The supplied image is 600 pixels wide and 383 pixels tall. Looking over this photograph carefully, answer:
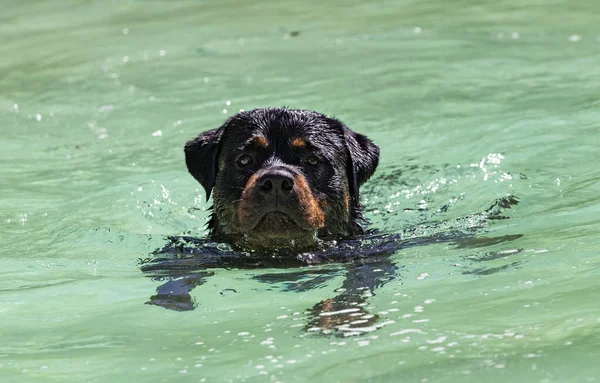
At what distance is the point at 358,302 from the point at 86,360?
1.33 meters

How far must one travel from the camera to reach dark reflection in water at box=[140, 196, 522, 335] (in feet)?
15.1

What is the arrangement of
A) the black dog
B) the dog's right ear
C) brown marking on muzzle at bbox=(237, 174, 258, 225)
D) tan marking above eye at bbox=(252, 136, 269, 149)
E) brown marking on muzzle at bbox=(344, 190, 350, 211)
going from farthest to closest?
the dog's right ear, brown marking on muzzle at bbox=(344, 190, 350, 211), tan marking above eye at bbox=(252, 136, 269, 149), brown marking on muzzle at bbox=(237, 174, 258, 225), the black dog

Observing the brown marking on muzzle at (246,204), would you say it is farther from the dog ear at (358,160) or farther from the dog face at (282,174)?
the dog ear at (358,160)

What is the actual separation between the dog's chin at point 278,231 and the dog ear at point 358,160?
2.53ft

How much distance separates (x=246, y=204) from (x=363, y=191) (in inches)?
101

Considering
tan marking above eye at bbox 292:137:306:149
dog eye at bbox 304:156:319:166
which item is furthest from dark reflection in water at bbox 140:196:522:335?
tan marking above eye at bbox 292:137:306:149

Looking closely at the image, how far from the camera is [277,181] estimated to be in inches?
214

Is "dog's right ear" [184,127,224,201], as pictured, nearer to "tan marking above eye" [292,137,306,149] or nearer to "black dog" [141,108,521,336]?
"black dog" [141,108,521,336]

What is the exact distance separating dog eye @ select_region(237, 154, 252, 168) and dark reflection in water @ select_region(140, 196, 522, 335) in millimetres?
528

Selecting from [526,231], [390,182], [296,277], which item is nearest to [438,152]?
[390,182]

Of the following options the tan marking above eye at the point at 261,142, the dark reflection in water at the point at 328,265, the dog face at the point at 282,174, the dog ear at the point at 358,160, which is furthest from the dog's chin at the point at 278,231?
the dog ear at the point at 358,160

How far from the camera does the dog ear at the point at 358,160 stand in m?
6.51

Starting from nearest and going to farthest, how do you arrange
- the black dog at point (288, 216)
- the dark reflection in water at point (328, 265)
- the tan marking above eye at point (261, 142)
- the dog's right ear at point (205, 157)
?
the dark reflection in water at point (328, 265) < the black dog at point (288, 216) < the tan marking above eye at point (261, 142) < the dog's right ear at point (205, 157)

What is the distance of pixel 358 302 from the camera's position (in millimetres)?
4715
